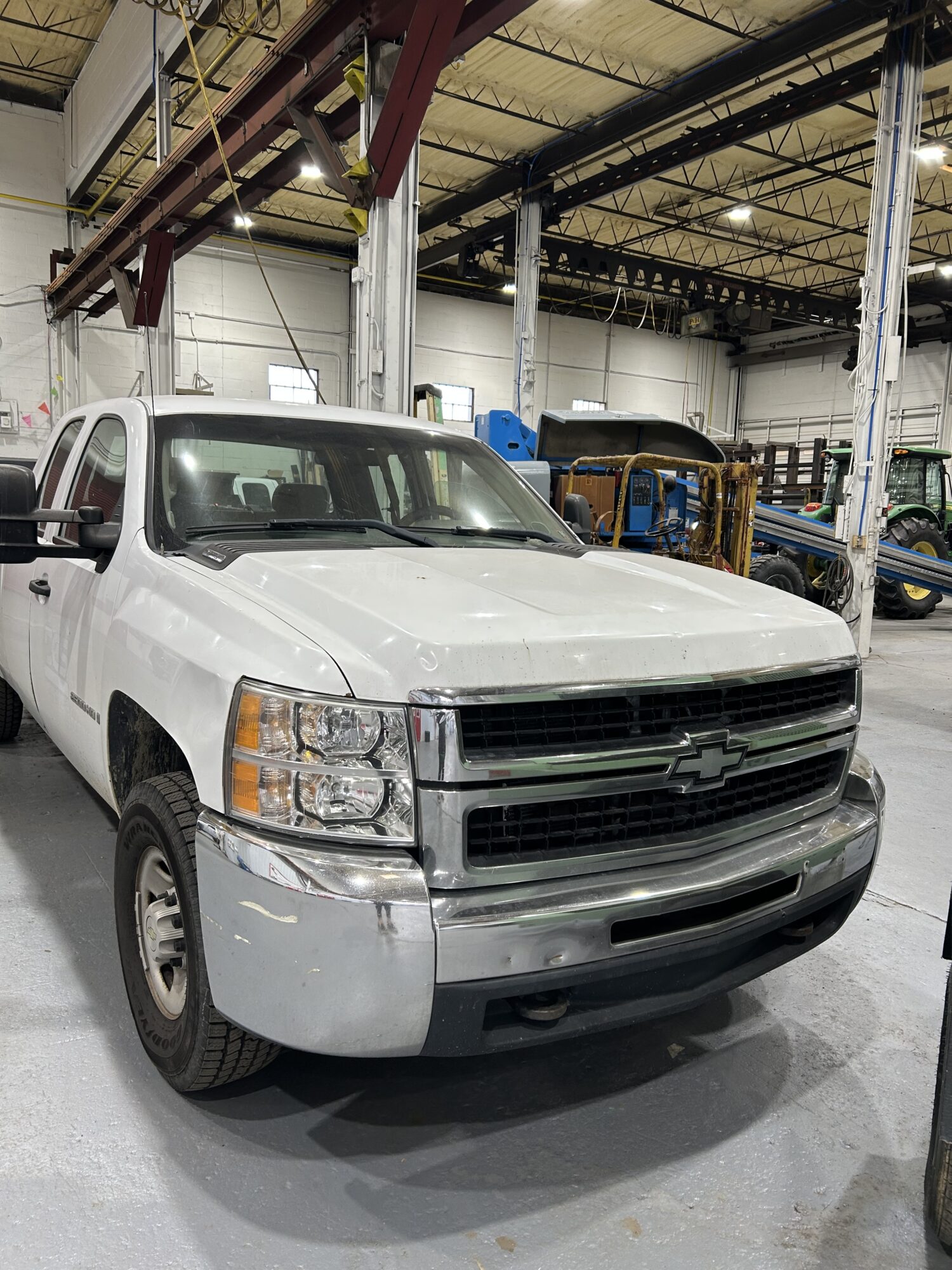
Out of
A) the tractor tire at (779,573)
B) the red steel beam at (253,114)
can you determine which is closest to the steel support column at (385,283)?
the red steel beam at (253,114)

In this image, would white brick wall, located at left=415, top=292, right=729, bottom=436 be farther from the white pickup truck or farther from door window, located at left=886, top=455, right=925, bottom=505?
the white pickup truck

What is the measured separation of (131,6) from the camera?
11.1 metres

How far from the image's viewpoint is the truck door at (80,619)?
2.63 meters

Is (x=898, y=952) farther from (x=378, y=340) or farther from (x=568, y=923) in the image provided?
(x=378, y=340)

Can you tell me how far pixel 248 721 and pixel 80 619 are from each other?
53.0 inches

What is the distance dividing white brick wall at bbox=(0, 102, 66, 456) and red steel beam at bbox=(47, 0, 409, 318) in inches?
154

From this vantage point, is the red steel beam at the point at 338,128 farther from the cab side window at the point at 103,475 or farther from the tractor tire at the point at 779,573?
the tractor tire at the point at 779,573

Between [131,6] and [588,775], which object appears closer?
[588,775]

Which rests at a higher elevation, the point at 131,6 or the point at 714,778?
the point at 131,6

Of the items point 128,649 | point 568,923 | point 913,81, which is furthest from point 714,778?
point 913,81

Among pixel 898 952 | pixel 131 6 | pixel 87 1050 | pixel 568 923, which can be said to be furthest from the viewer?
pixel 131 6

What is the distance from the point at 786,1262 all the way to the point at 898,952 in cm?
158

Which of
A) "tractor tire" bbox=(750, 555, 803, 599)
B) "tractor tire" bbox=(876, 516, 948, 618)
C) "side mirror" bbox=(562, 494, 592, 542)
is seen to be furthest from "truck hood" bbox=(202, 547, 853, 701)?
"tractor tire" bbox=(876, 516, 948, 618)

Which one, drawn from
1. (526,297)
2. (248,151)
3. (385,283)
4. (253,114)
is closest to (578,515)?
(385,283)
